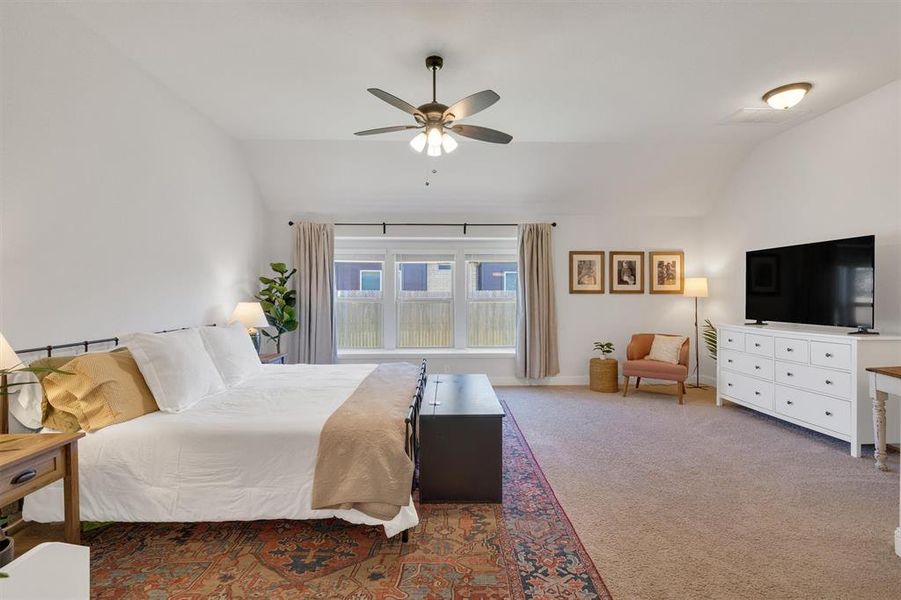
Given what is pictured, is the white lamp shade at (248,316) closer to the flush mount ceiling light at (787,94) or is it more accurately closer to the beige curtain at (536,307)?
the beige curtain at (536,307)

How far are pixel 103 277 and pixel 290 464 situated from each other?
1.94m

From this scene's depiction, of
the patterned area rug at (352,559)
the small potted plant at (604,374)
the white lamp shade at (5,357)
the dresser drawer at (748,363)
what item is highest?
the white lamp shade at (5,357)

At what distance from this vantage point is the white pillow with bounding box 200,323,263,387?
10.4ft

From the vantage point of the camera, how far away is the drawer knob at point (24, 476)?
1.58 m

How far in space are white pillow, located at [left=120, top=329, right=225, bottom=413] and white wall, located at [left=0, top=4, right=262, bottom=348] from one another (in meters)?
0.50

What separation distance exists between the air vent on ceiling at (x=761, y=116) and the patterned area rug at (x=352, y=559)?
392cm

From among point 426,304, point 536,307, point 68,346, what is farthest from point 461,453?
point 426,304

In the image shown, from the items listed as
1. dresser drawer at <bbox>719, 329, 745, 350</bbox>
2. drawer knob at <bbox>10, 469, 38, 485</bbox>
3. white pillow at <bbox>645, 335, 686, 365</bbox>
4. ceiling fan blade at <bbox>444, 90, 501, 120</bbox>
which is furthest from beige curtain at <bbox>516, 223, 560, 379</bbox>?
drawer knob at <bbox>10, 469, 38, 485</bbox>

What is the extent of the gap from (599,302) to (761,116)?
Answer: 9.23 feet

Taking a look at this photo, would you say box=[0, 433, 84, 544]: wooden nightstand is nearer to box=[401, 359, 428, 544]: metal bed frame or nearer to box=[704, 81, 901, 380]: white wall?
box=[401, 359, 428, 544]: metal bed frame

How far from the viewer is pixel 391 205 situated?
5789 millimetres

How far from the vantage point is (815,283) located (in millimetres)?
3904

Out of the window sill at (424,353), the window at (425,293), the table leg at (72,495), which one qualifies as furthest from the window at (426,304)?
the table leg at (72,495)

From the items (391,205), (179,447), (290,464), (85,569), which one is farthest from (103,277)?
(391,205)
